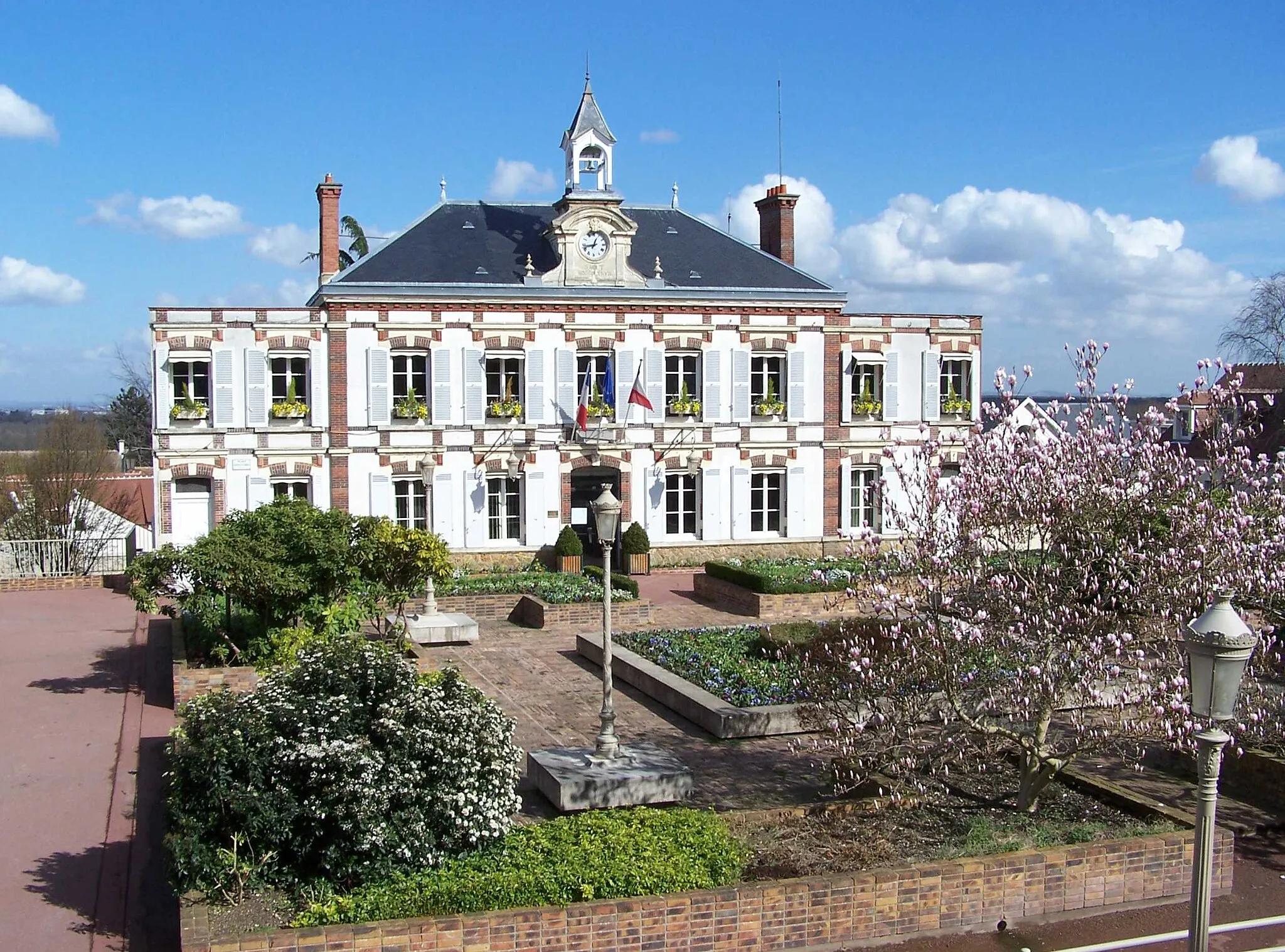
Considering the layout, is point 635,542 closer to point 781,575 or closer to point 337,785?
point 781,575

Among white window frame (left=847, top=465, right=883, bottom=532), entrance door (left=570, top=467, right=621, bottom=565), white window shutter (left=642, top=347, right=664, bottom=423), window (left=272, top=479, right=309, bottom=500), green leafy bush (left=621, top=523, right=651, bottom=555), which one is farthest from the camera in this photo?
white window frame (left=847, top=465, right=883, bottom=532)

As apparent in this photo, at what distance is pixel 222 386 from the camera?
29656 mm

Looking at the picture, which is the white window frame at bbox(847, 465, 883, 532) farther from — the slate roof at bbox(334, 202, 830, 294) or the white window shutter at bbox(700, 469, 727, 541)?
the slate roof at bbox(334, 202, 830, 294)

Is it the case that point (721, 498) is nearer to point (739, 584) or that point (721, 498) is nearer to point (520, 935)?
point (739, 584)

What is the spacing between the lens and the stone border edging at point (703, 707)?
632 inches

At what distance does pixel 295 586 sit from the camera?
662 inches

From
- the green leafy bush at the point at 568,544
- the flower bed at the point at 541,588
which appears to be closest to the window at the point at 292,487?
the flower bed at the point at 541,588

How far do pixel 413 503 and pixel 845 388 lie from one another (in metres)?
12.6

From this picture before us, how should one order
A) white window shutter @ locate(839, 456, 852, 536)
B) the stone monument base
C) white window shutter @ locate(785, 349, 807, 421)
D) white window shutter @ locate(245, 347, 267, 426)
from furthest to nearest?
white window shutter @ locate(839, 456, 852, 536), white window shutter @ locate(785, 349, 807, 421), white window shutter @ locate(245, 347, 267, 426), the stone monument base

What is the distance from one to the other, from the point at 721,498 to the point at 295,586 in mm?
18096

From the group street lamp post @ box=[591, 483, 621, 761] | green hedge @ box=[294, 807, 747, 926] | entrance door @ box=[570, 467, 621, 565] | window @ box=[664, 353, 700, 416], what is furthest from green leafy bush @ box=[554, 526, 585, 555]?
green hedge @ box=[294, 807, 747, 926]

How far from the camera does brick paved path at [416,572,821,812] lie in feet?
45.8

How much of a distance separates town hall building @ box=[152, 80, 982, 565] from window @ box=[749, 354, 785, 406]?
2.5 inches

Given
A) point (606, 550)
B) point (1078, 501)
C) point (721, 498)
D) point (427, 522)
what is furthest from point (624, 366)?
point (1078, 501)
